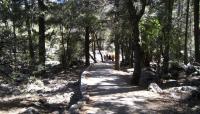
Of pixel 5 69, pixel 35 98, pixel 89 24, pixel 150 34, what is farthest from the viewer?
pixel 89 24

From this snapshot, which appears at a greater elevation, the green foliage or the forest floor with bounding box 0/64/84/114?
the green foliage

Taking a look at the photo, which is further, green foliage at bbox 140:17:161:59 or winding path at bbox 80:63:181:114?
green foliage at bbox 140:17:161:59

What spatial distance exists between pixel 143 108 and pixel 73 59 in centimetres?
4029

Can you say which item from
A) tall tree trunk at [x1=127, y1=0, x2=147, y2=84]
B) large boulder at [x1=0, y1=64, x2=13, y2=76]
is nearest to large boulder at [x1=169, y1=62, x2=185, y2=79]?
tall tree trunk at [x1=127, y1=0, x2=147, y2=84]

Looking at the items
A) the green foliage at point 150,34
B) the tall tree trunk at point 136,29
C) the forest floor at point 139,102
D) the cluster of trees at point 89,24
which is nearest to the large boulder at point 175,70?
the cluster of trees at point 89,24

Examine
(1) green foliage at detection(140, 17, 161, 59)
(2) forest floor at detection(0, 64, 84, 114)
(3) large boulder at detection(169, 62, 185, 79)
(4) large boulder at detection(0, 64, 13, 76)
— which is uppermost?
(1) green foliage at detection(140, 17, 161, 59)

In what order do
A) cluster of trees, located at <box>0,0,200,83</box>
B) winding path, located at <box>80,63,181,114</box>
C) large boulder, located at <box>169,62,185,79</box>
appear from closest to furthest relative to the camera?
winding path, located at <box>80,63,181,114</box> < cluster of trees, located at <box>0,0,200,83</box> < large boulder, located at <box>169,62,185,79</box>

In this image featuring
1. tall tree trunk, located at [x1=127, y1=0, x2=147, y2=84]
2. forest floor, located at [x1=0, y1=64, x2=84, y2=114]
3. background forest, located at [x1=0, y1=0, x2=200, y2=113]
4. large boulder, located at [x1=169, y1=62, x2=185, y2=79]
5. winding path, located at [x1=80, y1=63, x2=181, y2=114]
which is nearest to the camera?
winding path, located at [x1=80, y1=63, x2=181, y2=114]

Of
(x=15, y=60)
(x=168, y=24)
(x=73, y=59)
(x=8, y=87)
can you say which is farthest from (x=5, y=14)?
(x=73, y=59)

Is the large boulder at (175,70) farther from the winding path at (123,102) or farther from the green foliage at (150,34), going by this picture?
the winding path at (123,102)

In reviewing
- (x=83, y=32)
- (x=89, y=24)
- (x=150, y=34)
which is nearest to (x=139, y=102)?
(x=150, y=34)

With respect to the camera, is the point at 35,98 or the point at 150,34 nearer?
the point at 35,98

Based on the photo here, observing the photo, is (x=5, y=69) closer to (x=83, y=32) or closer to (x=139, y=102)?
(x=139, y=102)

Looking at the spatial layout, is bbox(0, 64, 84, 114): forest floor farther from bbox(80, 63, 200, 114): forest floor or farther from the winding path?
bbox(80, 63, 200, 114): forest floor
